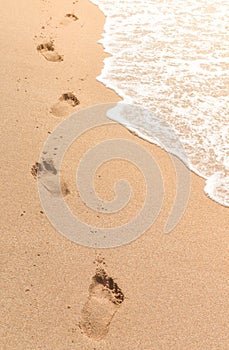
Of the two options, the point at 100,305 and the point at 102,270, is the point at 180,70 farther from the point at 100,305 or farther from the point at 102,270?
the point at 100,305

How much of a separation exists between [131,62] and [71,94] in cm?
89

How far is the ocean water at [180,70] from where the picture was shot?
325cm

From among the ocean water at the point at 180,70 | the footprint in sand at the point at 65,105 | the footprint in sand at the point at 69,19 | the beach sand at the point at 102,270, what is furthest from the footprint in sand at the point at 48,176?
the footprint in sand at the point at 69,19

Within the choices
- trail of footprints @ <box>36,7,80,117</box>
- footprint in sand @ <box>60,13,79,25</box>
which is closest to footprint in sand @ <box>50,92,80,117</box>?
trail of footprints @ <box>36,7,80,117</box>

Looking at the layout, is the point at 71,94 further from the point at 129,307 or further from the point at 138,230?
the point at 129,307

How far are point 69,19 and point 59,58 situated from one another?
2.85 feet

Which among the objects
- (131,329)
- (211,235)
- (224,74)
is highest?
(224,74)

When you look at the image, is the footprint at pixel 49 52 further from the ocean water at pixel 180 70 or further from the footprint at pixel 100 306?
the footprint at pixel 100 306

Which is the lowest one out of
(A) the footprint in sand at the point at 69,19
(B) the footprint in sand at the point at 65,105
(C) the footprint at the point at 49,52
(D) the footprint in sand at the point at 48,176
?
(D) the footprint in sand at the point at 48,176

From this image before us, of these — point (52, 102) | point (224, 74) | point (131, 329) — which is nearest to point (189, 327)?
point (131, 329)

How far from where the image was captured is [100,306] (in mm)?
2211

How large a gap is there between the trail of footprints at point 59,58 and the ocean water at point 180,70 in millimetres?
413

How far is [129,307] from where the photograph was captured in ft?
7.32

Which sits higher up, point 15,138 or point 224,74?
point 224,74
